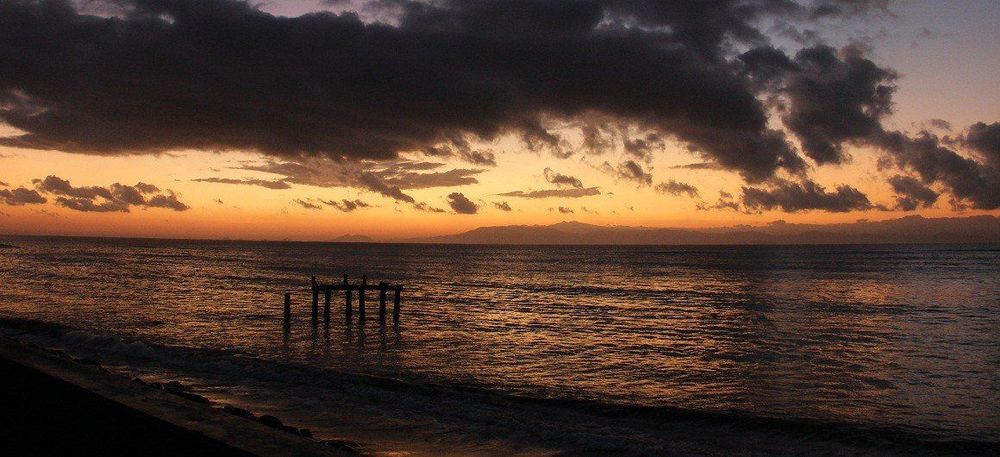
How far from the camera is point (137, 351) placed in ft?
72.1

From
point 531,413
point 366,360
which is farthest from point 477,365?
point 531,413

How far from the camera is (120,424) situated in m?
8.98

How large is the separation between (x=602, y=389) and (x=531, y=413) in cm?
323

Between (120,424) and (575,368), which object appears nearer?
(120,424)

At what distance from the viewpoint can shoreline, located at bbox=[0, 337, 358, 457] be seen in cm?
791

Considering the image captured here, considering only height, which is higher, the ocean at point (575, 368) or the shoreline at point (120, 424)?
the shoreline at point (120, 424)

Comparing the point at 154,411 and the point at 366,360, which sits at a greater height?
the point at 154,411

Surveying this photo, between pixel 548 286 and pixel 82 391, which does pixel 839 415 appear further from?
pixel 548 286

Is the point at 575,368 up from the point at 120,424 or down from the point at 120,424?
down

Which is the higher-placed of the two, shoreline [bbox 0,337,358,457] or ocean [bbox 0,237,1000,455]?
shoreline [bbox 0,337,358,457]

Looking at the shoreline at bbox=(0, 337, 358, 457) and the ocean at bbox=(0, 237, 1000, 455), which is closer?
the shoreline at bbox=(0, 337, 358, 457)

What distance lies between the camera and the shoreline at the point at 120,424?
26.0 ft

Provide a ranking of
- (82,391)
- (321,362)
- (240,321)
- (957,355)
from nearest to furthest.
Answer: (82,391)
(321,362)
(957,355)
(240,321)

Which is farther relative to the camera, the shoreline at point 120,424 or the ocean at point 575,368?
the ocean at point 575,368
